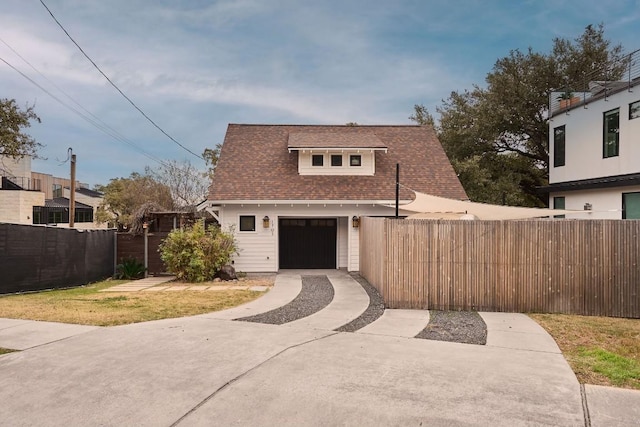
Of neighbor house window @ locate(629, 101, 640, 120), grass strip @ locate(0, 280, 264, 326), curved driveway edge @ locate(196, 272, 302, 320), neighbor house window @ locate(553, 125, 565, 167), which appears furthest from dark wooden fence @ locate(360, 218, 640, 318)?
neighbor house window @ locate(553, 125, 565, 167)

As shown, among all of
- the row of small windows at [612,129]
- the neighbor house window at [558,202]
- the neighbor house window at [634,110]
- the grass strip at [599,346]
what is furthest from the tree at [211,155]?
the grass strip at [599,346]

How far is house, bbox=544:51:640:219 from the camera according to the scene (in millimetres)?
13680

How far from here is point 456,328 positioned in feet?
24.3

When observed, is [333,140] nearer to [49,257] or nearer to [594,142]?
[594,142]

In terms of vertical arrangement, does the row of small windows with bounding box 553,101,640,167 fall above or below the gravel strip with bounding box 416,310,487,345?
above

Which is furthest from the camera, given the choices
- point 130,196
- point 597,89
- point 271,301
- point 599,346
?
point 130,196

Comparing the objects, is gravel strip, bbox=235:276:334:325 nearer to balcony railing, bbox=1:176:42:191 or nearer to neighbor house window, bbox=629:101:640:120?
neighbor house window, bbox=629:101:640:120

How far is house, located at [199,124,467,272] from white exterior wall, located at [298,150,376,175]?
0.13 ft

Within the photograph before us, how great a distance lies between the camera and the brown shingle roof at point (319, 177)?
1588 cm

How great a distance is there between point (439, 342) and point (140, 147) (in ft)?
80.8

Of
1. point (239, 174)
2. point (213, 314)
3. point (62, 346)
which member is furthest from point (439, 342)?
point (239, 174)

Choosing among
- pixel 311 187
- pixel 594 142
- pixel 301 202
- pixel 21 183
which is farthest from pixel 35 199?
pixel 594 142

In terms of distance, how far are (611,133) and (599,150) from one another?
70cm

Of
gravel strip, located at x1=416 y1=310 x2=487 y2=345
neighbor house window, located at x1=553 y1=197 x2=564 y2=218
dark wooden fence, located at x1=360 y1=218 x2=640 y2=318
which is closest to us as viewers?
gravel strip, located at x1=416 y1=310 x2=487 y2=345
